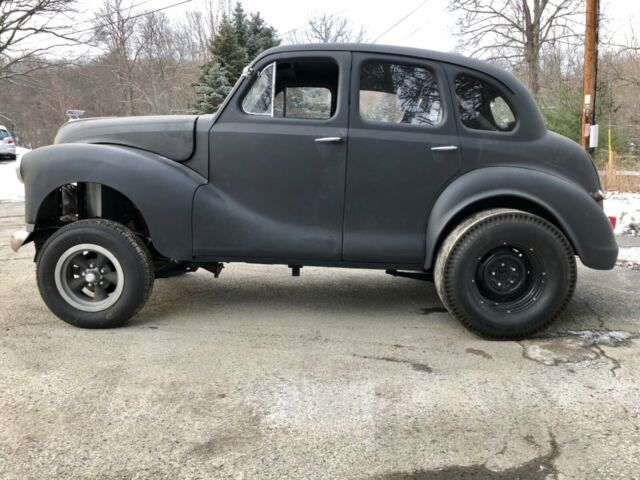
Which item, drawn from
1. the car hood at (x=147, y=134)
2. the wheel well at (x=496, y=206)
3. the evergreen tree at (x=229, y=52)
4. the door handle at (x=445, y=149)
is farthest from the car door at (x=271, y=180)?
the evergreen tree at (x=229, y=52)

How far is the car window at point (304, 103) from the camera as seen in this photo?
4.14 meters

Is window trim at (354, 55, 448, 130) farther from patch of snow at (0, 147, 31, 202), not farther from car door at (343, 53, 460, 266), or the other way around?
patch of snow at (0, 147, 31, 202)

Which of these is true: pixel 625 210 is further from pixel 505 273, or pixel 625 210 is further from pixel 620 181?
pixel 505 273

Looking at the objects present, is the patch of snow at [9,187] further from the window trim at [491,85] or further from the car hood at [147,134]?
the window trim at [491,85]

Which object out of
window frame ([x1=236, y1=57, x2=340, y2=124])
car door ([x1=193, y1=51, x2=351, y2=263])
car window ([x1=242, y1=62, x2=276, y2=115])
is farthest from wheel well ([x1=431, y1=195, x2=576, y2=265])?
car window ([x1=242, y1=62, x2=276, y2=115])

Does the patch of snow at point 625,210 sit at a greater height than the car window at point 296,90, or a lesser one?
lesser

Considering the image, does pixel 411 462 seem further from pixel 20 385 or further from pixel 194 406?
pixel 20 385

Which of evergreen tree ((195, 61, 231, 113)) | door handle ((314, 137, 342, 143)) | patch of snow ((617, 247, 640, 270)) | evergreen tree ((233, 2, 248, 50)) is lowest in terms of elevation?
patch of snow ((617, 247, 640, 270))

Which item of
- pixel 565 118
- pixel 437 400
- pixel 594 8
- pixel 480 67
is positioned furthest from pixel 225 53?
pixel 437 400

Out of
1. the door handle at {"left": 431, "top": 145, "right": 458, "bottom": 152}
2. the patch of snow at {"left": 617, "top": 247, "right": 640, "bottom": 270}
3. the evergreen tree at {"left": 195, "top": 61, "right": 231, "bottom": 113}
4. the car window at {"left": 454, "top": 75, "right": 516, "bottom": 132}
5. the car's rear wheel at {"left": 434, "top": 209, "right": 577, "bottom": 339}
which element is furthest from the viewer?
the evergreen tree at {"left": 195, "top": 61, "right": 231, "bottom": 113}

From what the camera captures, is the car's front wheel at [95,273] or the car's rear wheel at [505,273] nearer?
the car's rear wheel at [505,273]

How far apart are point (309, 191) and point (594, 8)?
10.4m

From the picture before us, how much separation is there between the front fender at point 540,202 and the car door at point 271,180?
0.76 m

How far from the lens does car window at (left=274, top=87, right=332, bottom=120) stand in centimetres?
414
